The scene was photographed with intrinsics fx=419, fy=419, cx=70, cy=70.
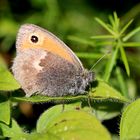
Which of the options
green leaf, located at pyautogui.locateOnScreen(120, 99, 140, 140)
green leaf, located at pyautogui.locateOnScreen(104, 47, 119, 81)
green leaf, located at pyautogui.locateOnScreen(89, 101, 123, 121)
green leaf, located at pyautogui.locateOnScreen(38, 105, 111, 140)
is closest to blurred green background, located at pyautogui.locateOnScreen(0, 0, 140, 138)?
green leaf, located at pyautogui.locateOnScreen(104, 47, 119, 81)

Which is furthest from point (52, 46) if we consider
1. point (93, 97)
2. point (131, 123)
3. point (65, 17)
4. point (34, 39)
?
point (65, 17)

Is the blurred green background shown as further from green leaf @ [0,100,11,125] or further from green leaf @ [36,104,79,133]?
green leaf @ [0,100,11,125]

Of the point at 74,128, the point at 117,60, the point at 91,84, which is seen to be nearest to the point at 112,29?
the point at 117,60

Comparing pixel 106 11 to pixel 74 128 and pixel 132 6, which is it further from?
pixel 74 128

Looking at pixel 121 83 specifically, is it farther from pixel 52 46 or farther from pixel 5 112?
pixel 5 112

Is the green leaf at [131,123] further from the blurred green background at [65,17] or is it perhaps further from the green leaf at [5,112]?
the blurred green background at [65,17]

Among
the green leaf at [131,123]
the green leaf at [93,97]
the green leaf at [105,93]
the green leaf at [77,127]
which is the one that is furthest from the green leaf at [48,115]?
the green leaf at [131,123]
